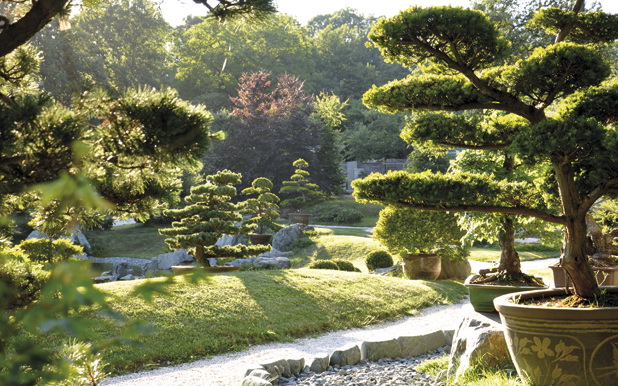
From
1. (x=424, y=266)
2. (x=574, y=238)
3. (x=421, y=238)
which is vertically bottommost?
(x=424, y=266)

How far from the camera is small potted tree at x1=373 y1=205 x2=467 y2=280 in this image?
11.1m

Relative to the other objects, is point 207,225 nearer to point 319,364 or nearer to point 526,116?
point 319,364

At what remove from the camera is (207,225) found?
10.7 m

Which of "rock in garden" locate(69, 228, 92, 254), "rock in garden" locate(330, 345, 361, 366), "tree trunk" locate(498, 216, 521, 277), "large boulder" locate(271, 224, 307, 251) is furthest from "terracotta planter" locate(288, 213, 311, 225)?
"rock in garden" locate(330, 345, 361, 366)

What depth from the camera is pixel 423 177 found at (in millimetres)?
3994

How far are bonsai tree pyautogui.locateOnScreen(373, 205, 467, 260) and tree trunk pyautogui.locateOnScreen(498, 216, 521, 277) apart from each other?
4.83m

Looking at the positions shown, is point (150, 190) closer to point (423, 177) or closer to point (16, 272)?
point (16, 272)

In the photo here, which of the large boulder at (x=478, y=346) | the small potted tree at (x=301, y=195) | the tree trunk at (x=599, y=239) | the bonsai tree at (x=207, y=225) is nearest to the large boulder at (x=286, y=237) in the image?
the small potted tree at (x=301, y=195)

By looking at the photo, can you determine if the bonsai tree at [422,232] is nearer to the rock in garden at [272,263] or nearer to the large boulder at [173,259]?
the rock in garden at [272,263]

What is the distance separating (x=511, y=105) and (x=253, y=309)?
14.6ft

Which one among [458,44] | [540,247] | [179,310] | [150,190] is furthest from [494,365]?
[540,247]

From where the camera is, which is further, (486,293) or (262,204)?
(262,204)

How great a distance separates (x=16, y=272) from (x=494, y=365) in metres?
3.39

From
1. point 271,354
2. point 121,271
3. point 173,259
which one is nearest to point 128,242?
point 121,271
